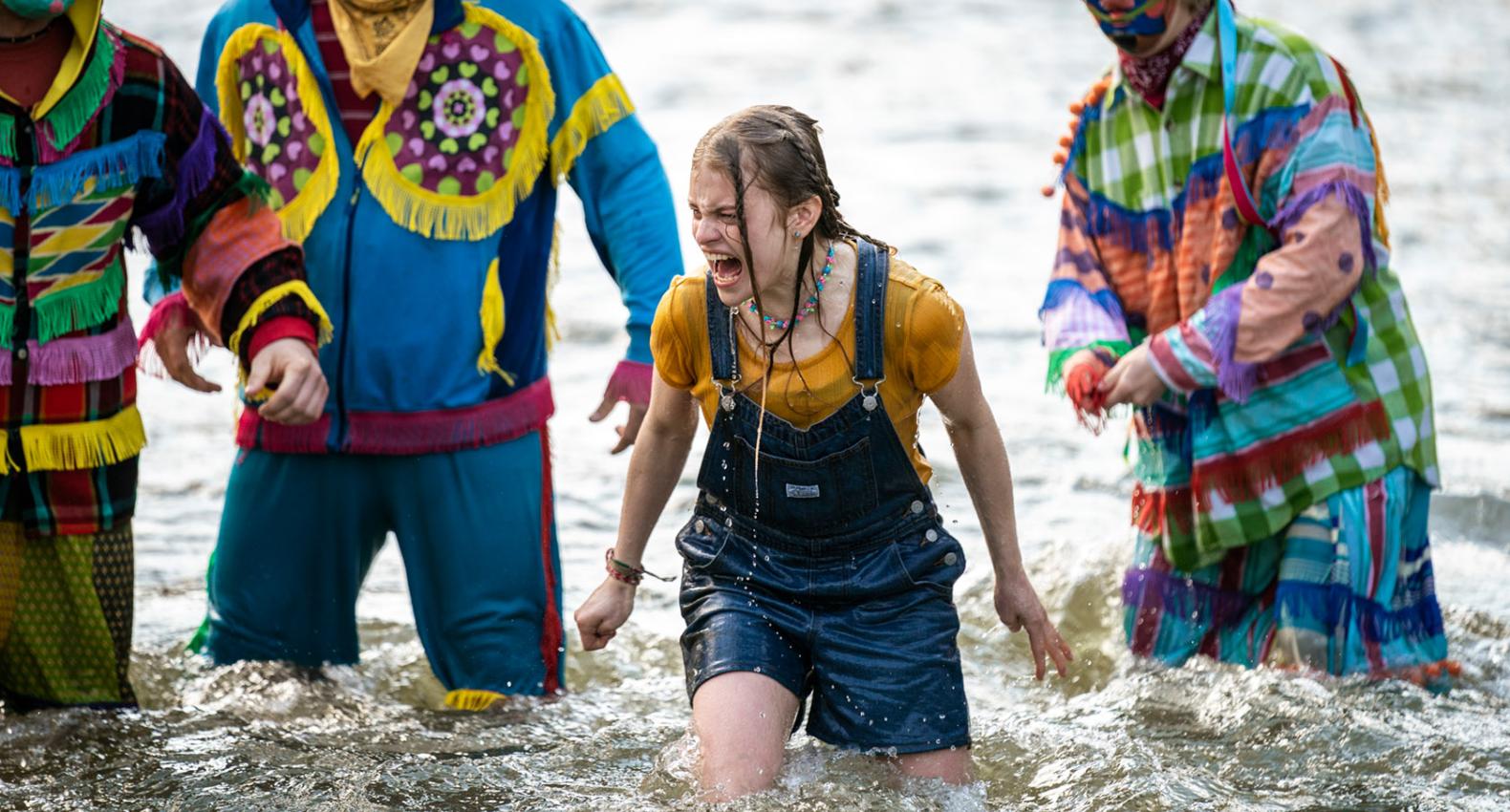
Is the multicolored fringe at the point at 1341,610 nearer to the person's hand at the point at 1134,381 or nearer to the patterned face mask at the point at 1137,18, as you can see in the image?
the person's hand at the point at 1134,381

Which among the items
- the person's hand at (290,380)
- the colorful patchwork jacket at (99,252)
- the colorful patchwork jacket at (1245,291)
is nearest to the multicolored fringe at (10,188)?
the colorful patchwork jacket at (99,252)

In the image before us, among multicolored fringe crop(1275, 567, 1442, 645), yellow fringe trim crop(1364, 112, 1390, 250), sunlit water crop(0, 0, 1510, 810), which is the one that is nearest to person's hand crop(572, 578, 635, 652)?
sunlit water crop(0, 0, 1510, 810)

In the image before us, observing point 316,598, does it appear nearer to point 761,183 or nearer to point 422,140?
point 422,140

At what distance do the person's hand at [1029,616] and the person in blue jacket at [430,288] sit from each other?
0.96 metres

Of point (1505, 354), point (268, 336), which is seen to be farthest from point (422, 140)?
point (1505, 354)

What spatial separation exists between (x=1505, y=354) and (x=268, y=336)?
6271 mm

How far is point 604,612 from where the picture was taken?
386cm

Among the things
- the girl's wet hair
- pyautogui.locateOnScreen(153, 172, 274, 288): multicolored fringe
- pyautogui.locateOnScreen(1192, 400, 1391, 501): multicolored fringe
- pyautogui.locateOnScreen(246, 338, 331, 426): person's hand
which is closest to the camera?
the girl's wet hair

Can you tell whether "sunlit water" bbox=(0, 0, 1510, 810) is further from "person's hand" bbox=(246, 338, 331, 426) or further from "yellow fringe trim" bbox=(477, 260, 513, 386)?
"person's hand" bbox=(246, 338, 331, 426)

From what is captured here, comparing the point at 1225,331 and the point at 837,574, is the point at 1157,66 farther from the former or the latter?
the point at 837,574

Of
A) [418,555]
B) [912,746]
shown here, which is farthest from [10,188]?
[912,746]

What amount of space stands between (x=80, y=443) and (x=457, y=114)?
1052 millimetres

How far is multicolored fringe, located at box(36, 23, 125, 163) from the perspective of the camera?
3811 millimetres

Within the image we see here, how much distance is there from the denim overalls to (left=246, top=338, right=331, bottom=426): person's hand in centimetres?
84
